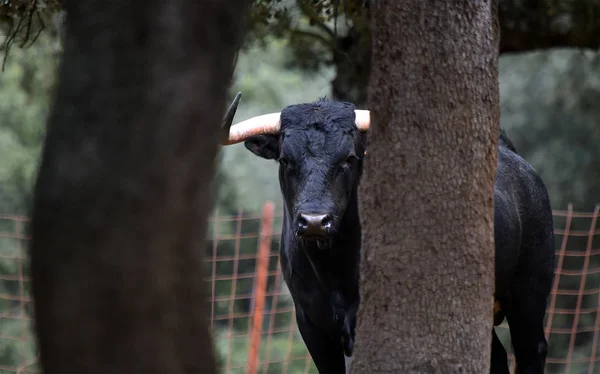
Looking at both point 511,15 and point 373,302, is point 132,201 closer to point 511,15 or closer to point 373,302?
point 373,302

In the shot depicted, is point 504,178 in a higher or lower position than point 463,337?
higher

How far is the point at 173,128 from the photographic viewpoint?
201cm

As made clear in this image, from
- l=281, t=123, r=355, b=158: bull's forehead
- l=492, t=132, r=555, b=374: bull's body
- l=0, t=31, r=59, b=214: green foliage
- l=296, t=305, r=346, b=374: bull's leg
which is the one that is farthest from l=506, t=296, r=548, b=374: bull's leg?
l=0, t=31, r=59, b=214: green foliage

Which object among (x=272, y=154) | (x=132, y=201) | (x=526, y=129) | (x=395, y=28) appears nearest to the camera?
(x=132, y=201)

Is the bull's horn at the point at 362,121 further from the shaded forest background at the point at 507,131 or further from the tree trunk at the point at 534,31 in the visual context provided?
the shaded forest background at the point at 507,131

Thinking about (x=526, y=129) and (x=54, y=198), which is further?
(x=526, y=129)

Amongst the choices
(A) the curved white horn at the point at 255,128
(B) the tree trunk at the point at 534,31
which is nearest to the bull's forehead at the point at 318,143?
(A) the curved white horn at the point at 255,128

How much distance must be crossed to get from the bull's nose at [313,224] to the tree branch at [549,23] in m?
5.17

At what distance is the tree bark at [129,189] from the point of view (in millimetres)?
1902

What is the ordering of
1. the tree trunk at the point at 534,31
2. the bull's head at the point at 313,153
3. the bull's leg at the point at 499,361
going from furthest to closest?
the tree trunk at the point at 534,31 < the bull's leg at the point at 499,361 < the bull's head at the point at 313,153

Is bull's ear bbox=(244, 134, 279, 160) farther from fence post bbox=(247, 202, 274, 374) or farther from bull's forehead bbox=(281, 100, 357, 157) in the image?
fence post bbox=(247, 202, 274, 374)

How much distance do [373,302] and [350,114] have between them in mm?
1834

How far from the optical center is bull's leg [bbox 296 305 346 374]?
5516 millimetres

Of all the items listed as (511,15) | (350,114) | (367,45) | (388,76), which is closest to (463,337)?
(388,76)
